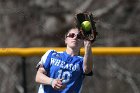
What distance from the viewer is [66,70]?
7527mm

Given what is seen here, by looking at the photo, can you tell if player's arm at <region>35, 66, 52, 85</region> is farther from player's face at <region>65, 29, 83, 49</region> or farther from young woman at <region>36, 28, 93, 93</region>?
player's face at <region>65, 29, 83, 49</region>

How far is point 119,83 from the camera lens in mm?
10711

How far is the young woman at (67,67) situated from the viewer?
292 inches

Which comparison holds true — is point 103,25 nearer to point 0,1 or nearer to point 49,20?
point 49,20

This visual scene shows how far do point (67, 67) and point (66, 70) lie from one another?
0.03 metres

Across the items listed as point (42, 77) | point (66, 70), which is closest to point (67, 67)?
point (66, 70)

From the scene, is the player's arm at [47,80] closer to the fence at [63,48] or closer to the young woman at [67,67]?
the young woman at [67,67]

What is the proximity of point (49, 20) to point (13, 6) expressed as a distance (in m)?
→ 0.60

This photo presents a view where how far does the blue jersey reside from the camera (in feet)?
24.7

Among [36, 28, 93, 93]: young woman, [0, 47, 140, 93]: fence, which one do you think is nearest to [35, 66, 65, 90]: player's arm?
[36, 28, 93, 93]: young woman

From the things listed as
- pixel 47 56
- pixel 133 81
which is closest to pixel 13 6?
pixel 133 81

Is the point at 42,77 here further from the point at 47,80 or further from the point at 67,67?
the point at 67,67

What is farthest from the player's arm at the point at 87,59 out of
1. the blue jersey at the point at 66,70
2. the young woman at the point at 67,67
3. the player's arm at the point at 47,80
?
the player's arm at the point at 47,80

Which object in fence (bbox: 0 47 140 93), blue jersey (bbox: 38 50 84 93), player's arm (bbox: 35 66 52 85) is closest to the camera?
player's arm (bbox: 35 66 52 85)
